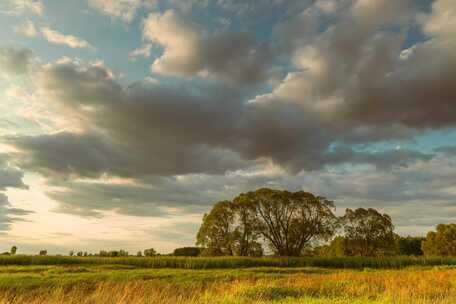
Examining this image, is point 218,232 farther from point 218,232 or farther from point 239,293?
point 239,293

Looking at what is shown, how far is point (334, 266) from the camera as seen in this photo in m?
39.6

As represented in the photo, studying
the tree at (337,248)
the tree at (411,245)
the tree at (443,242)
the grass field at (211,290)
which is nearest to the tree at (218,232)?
the tree at (337,248)

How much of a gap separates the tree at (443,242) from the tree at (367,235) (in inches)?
779

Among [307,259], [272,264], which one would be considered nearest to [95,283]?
[272,264]

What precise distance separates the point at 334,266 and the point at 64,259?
984 inches

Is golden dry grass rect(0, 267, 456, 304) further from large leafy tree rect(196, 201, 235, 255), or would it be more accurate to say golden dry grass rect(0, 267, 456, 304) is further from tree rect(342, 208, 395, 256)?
tree rect(342, 208, 395, 256)

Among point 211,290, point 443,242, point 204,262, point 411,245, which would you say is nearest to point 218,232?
point 204,262

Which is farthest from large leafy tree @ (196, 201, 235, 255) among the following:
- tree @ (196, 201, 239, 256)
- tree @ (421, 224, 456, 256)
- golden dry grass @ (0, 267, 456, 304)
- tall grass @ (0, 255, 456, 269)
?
tree @ (421, 224, 456, 256)

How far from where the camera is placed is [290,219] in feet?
147

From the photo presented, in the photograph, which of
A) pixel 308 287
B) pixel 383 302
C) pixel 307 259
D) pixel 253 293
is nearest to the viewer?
pixel 383 302

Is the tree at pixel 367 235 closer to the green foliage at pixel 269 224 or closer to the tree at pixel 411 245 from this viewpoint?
the green foliage at pixel 269 224

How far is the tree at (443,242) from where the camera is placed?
63.7 meters

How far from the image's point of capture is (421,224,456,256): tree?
6369 cm

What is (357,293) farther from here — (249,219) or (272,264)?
(249,219)
